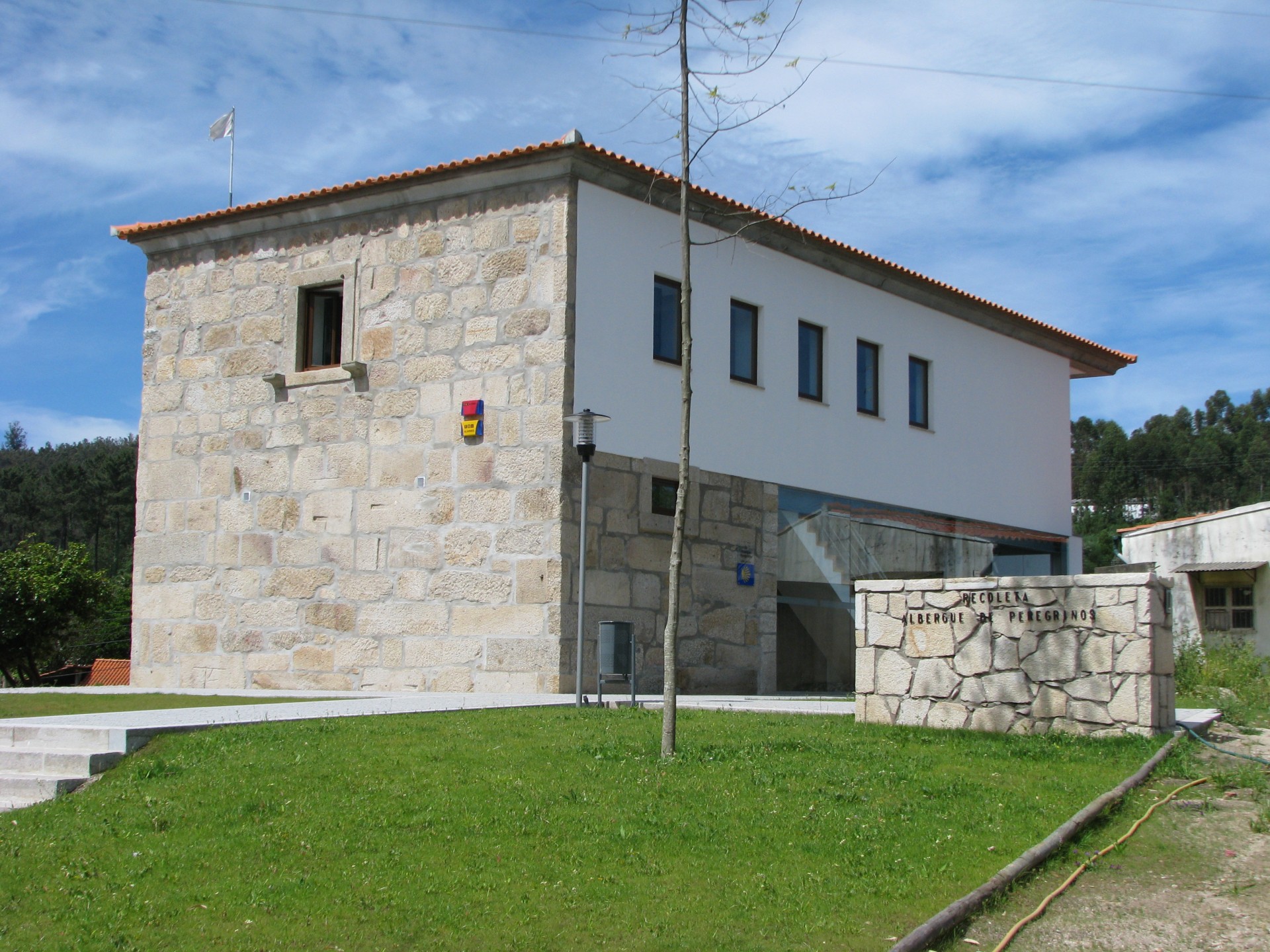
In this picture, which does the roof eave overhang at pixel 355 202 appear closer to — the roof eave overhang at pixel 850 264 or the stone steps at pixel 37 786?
the roof eave overhang at pixel 850 264

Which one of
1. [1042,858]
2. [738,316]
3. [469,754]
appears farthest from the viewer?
[738,316]

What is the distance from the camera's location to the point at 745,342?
17266mm

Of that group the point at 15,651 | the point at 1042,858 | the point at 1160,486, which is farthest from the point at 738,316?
the point at 1160,486

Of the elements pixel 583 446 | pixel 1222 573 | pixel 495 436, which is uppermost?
pixel 495 436

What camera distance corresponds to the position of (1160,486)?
8331cm

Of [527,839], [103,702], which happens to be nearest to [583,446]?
[103,702]

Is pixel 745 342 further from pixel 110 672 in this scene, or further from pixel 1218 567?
pixel 1218 567

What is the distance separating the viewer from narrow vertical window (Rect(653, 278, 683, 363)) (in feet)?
51.9

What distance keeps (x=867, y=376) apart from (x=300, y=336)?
847 centimetres

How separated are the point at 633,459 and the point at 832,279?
5.32 metres

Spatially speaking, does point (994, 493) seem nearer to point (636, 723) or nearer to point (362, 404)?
point (362, 404)

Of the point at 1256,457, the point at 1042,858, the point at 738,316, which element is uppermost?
the point at 1256,457

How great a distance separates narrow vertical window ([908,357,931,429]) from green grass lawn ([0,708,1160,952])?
39.2 feet

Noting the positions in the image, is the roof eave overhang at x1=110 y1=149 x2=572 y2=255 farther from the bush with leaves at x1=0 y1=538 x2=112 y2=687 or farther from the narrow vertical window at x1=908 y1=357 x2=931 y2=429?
the narrow vertical window at x1=908 y1=357 x2=931 y2=429
